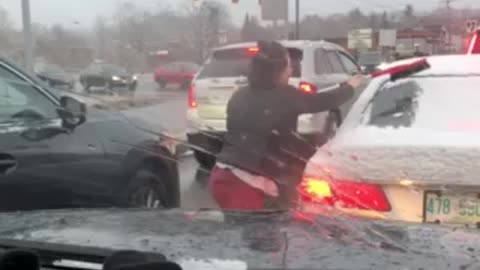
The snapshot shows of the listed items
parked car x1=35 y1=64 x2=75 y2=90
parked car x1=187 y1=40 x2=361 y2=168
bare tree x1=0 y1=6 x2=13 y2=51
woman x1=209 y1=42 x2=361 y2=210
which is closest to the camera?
woman x1=209 y1=42 x2=361 y2=210

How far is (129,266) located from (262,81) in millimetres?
2732

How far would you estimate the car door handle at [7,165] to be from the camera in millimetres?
4426

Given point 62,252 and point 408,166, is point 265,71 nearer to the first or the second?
point 408,166

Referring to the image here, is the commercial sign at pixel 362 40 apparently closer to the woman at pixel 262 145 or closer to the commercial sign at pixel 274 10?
the commercial sign at pixel 274 10

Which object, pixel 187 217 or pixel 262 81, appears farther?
pixel 262 81

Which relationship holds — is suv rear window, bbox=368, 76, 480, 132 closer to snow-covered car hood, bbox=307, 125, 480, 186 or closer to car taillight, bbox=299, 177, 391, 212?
snow-covered car hood, bbox=307, 125, 480, 186

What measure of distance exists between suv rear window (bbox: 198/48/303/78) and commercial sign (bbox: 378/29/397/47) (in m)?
22.8

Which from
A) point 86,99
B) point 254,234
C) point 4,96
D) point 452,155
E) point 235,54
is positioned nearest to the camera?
point 254,234

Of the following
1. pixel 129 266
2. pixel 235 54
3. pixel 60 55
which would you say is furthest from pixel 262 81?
pixel 60 55

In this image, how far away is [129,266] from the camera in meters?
1.82

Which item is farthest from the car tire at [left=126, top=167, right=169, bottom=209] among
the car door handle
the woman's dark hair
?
the woman's dark hair

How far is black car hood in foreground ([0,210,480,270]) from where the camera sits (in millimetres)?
2123

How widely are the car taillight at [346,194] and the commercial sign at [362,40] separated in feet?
85.2

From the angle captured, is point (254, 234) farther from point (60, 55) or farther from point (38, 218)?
point (60, 55)
